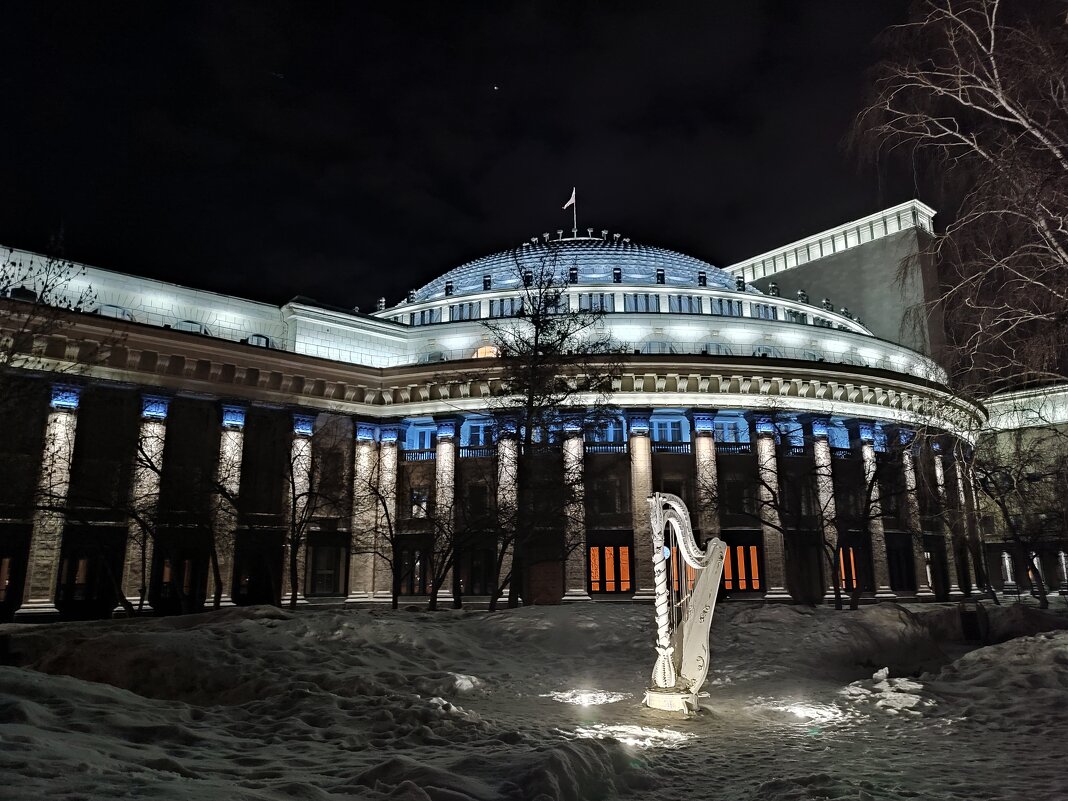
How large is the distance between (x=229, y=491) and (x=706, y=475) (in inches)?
911

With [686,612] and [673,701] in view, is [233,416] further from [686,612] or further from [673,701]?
[673,701]

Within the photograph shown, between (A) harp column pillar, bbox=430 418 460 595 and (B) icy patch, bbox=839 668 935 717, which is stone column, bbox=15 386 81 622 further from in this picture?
(B) icy patch, bbox=839 668 935 717

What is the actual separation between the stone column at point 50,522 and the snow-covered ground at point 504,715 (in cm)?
1409

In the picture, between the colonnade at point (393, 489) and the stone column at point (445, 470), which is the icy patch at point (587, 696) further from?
the stone column at point (445, 470)

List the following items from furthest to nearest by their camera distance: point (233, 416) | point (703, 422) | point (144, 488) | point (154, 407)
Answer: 1. point (703, 422)
2. point (233, 416)
3. point (154, 407)
4. point (144, 488)

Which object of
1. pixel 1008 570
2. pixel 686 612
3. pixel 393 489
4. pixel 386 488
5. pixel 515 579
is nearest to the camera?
pixel 686 612

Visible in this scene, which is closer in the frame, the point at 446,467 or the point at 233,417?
the point at 233,417

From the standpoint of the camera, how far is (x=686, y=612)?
12398mm

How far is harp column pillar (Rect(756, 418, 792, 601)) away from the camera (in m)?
38.5

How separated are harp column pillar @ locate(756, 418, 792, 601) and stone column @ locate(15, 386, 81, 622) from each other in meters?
31.9

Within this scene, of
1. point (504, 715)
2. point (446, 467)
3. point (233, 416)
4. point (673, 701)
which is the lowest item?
point (504, 715)

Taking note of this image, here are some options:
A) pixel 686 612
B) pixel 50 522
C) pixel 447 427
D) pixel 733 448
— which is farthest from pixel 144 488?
pixel 733 448

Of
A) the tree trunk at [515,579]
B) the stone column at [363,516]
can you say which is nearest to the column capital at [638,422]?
the stone column at [363,516]

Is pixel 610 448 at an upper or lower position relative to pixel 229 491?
upper
